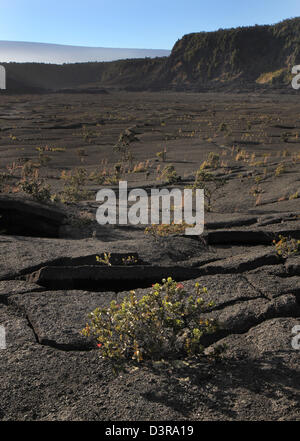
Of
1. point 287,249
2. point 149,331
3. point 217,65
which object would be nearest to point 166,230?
point 287,249

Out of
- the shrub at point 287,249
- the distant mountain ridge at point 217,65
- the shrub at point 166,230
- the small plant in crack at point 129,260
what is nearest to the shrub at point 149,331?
the small plant in crack at point 129,260

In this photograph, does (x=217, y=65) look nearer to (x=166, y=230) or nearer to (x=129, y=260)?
(x=166, y=230)

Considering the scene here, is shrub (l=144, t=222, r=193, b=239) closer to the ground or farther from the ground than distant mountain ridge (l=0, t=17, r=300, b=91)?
closer to the ground

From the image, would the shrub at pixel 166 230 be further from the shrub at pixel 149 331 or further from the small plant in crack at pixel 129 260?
the shrub at pixel 149 331

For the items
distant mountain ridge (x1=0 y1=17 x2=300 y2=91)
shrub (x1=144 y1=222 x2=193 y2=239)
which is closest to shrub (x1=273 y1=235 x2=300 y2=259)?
shrub (x1=144 y1=222 x2=193 y2=239)

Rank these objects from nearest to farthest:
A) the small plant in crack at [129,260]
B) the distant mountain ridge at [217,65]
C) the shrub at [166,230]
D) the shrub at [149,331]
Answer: the shrub at [149,331]
the small plant in crack at [129,260]
the shrub at [166,230]
the distant mountain ridge at [217,65]

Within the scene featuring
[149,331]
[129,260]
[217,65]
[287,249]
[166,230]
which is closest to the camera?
[149,331]

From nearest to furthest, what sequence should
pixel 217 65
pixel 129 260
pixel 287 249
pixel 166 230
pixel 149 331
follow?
pixel 149 331
pixel 129 260
pixel 287 249
pixel 166 230
pixel 217 65

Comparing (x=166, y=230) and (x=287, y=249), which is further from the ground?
(x=166, y=230)

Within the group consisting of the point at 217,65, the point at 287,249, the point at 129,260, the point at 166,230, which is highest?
the point at 217,65

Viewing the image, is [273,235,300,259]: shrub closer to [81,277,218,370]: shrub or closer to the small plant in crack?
the small plant in crack

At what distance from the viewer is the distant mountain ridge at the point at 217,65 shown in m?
88.4

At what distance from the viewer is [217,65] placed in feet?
322

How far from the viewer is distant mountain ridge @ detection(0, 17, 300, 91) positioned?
290ft
